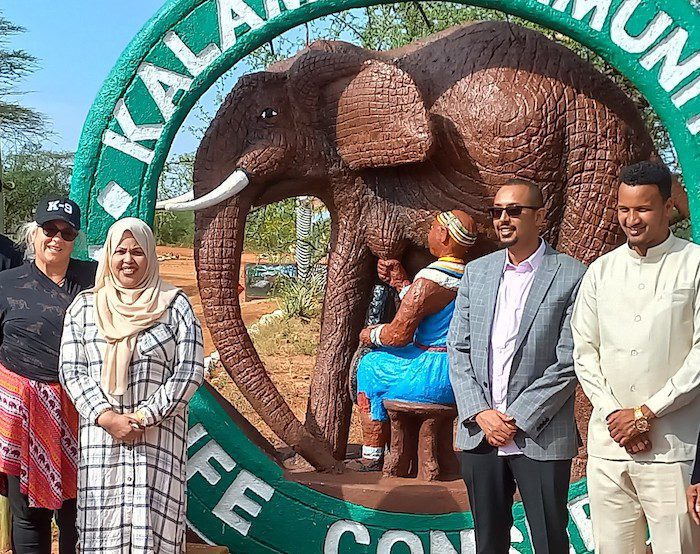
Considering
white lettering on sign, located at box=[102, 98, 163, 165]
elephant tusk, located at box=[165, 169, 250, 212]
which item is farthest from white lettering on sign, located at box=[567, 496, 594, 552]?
white lettering on sign, located at box=[102, 98, 163, 165]

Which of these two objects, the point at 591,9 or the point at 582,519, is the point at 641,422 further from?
the point at 591,9

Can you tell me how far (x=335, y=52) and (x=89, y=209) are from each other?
1.45 metres

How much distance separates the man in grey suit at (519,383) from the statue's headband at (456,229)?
90 centimetres

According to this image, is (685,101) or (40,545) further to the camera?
(685,101)

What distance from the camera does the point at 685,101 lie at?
161 inches

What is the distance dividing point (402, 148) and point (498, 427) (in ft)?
5.71

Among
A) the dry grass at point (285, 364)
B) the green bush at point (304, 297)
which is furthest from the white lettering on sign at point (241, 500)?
the green bush at point (304, 297)

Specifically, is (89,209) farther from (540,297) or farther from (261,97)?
(540,297)

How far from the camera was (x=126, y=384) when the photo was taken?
10.9 ft

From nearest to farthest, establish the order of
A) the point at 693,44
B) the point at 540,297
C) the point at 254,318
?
the point at 540,297 < the point at 693,44 < the point at 254,318

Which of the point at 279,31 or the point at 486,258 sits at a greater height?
the point at 279,31

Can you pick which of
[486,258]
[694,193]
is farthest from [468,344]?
[694,193]

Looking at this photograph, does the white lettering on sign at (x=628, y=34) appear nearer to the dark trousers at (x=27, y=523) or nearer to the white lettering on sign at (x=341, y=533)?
the white lettering on sign at (x=341, y=533)

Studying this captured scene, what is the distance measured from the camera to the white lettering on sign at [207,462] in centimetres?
447
